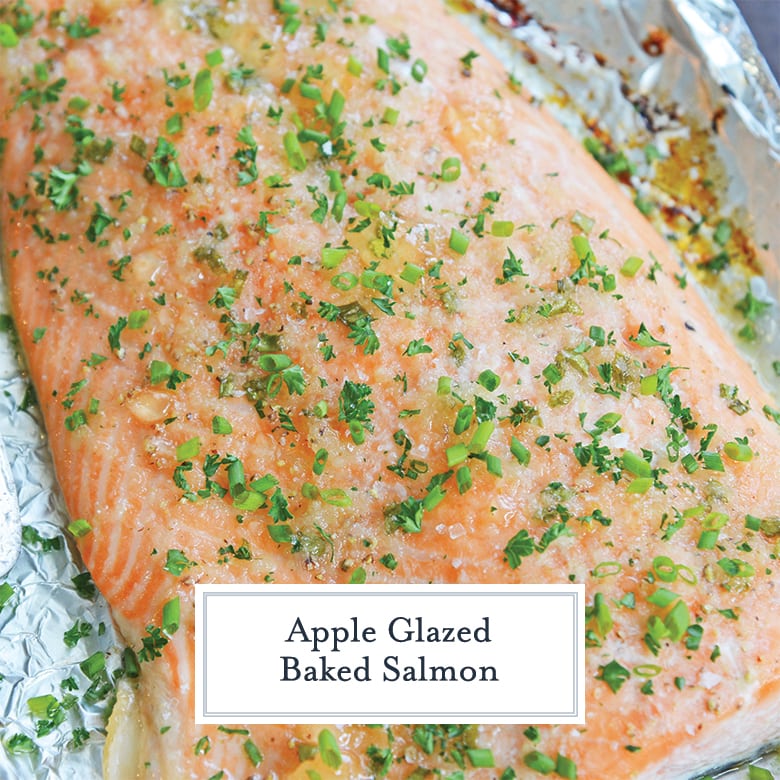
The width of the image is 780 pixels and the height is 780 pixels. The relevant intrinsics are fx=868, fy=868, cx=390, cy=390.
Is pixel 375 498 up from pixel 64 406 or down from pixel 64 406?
up

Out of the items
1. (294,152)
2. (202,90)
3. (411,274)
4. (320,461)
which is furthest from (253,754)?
(202,90)

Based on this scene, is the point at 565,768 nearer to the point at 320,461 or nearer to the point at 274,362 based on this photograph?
the point at 320,461

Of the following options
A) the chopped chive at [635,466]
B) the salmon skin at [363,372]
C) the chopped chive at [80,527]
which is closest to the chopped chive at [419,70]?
the salmon skin at [363,372]

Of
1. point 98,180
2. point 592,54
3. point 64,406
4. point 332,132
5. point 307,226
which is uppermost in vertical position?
point 592,54

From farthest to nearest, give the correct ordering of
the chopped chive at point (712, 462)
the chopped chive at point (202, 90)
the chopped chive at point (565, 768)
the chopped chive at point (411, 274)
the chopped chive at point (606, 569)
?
the chopped chive at point (202, 90) < the chopped chive at point (411, 274) < the chopped chive at point (712, 462) < the chopped chive at point (606, 569) < the chopped chive at point (565, 768)

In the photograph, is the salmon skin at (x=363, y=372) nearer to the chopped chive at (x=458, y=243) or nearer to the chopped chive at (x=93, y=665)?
the chopped chive at (x=458, y=243)

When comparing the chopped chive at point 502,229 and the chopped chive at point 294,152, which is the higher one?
the chopped chive at point 502,229

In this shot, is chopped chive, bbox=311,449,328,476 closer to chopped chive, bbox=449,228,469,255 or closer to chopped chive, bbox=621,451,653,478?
chopped chive, bbox=449,228,469,255

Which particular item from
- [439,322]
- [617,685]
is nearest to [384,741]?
[617,685]

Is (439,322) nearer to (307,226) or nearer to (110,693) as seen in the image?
(307,226)
